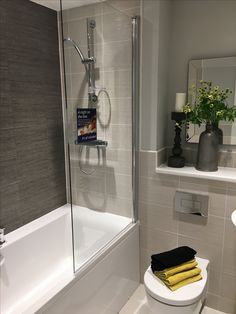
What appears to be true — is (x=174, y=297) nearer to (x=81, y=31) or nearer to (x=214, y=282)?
(x=214, y=282)

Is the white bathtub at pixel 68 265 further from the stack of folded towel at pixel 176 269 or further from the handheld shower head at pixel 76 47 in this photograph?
the handheld shower head at pixel 76 47

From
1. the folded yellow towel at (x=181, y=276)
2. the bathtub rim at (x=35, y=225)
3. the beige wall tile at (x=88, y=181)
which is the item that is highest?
the beige wall tile at (x=88, y=181)

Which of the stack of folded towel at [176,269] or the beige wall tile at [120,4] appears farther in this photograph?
the beige wall tile at [120,4]

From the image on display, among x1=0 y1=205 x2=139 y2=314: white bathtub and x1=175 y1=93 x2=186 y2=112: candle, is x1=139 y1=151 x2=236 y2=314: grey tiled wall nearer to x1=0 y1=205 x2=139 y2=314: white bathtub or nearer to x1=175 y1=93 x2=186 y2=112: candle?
x1=0 y1=205 x2=139 y2=314: white bathtub

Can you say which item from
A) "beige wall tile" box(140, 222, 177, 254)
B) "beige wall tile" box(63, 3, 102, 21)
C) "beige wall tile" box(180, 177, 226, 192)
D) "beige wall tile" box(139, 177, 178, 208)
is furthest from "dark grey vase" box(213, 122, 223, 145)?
"beige wall tile" box(63, 3, 102, 21)

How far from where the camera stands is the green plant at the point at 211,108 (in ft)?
5.80

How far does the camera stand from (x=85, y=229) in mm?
1819

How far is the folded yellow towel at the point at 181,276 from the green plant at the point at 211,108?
0.98 metres

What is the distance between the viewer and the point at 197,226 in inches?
76.5

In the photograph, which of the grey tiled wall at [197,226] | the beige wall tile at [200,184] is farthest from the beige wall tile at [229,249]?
the beige wall tile at [200,184]

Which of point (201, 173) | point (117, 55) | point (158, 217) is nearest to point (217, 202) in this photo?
point (201, 173)

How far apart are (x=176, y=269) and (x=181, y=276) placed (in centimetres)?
5

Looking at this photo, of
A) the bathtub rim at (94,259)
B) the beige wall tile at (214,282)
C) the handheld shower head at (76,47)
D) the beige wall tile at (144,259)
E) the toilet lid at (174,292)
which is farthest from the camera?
the beige wall tile at (144,259)

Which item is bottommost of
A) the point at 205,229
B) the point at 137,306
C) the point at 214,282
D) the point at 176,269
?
the point at 137,306
